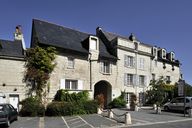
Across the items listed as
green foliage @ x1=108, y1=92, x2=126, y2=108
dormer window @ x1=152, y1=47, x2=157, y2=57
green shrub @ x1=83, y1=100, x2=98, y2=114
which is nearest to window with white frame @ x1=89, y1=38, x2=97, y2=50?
green foliage @ x1=108, y1=92, x2=126, y2=108

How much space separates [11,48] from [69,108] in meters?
7.93

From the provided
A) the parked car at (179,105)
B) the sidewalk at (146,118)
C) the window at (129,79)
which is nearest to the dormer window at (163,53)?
the window at (129,79)

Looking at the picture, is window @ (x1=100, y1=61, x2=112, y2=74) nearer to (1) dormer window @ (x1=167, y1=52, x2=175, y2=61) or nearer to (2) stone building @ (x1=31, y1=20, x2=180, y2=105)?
(2) stone building @ (x1=31, y1=20, x2=180, y2=105)

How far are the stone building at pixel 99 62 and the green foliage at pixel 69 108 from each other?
9.33ft

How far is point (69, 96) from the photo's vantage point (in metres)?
25.4

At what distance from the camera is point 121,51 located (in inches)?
1293

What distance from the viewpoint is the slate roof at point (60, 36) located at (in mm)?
26680

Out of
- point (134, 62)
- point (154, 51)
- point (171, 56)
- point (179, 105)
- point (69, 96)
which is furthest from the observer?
point (171, 56)

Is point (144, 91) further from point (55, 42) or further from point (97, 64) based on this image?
point (55, 42)

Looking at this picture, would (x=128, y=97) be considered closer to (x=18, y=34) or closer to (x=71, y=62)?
(x=71, y=62)

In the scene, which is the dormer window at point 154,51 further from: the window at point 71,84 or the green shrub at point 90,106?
the green shrub at point 90,106

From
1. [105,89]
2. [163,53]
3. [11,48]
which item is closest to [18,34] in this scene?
[11,48]

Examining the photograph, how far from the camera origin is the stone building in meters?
27.0

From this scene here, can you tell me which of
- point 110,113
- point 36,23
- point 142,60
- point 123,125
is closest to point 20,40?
point 36,23
